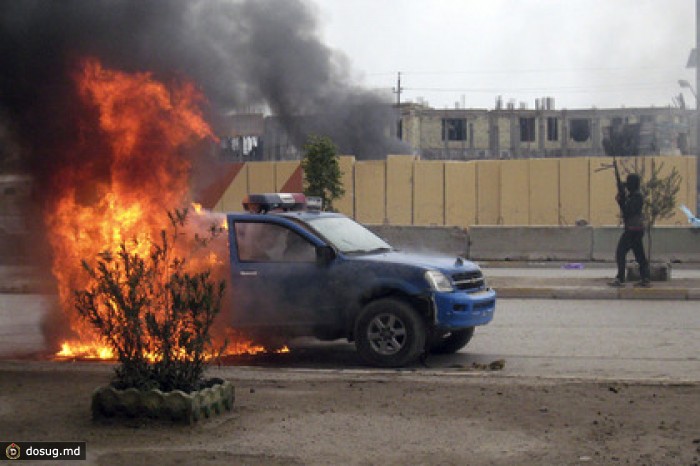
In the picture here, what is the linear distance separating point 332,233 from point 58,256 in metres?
3.07

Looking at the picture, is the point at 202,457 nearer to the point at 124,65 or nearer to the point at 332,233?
the point at 332,233

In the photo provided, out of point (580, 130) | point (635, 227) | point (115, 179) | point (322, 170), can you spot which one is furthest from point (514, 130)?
point (115, 179)

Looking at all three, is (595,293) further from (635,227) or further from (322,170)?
(322,170)

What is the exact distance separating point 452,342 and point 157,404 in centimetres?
465

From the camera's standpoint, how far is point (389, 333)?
10.2 m

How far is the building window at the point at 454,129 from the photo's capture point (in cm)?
6607

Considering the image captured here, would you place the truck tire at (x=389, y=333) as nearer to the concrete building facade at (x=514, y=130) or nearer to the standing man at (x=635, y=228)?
the standing man at (x=635, y=228)

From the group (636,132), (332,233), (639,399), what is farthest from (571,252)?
(636,132)

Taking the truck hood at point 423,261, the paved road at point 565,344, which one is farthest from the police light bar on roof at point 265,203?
the paved road at point 565,344

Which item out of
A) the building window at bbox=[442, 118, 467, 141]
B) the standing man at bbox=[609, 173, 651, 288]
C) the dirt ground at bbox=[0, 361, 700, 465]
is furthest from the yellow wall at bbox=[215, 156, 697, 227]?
the building window at bbox=[442, 118, 467, 141]

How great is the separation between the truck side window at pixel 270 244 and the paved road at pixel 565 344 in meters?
1.09

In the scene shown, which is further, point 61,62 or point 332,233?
point 61,62

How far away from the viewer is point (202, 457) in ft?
20.9

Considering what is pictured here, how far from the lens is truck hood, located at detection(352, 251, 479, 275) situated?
10391 millimetres
